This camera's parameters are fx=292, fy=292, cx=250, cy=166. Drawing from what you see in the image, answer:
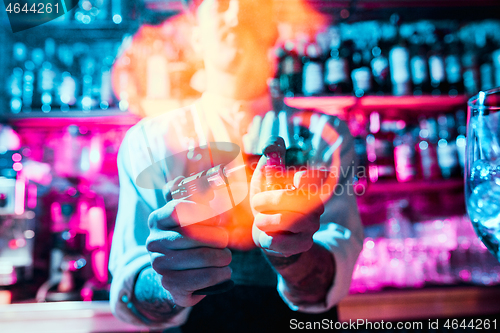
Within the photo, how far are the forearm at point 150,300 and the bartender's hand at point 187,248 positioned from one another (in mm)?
77

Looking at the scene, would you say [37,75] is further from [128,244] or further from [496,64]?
[496,64]

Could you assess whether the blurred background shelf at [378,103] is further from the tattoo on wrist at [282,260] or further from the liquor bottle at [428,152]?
the tattoo on wrist at [282,260]

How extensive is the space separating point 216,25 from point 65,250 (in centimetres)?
103

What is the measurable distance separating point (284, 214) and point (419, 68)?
1.34 m

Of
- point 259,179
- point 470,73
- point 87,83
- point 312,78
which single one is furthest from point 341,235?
point 470,73

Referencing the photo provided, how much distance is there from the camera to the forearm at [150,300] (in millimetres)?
317

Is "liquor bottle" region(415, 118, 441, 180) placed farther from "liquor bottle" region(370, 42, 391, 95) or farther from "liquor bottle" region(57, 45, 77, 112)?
"liquor bottle" region(57, 45, 77, 112)

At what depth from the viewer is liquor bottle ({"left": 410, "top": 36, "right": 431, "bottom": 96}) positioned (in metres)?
1.25

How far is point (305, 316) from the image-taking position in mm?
396

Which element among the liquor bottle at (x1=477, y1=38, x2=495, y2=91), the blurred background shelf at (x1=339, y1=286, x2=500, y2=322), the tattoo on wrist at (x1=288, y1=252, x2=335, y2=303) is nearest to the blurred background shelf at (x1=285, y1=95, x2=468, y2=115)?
the liquor bottle at (x1=477, y1=38, x2=495, y2=91)

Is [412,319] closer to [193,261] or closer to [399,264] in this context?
[399,264]

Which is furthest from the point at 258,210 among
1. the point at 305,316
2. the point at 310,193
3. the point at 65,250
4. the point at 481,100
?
the point at 65,250

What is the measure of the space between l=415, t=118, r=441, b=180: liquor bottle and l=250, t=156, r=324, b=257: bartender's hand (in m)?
1.26

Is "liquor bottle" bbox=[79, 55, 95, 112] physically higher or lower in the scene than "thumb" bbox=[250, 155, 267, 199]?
higher
